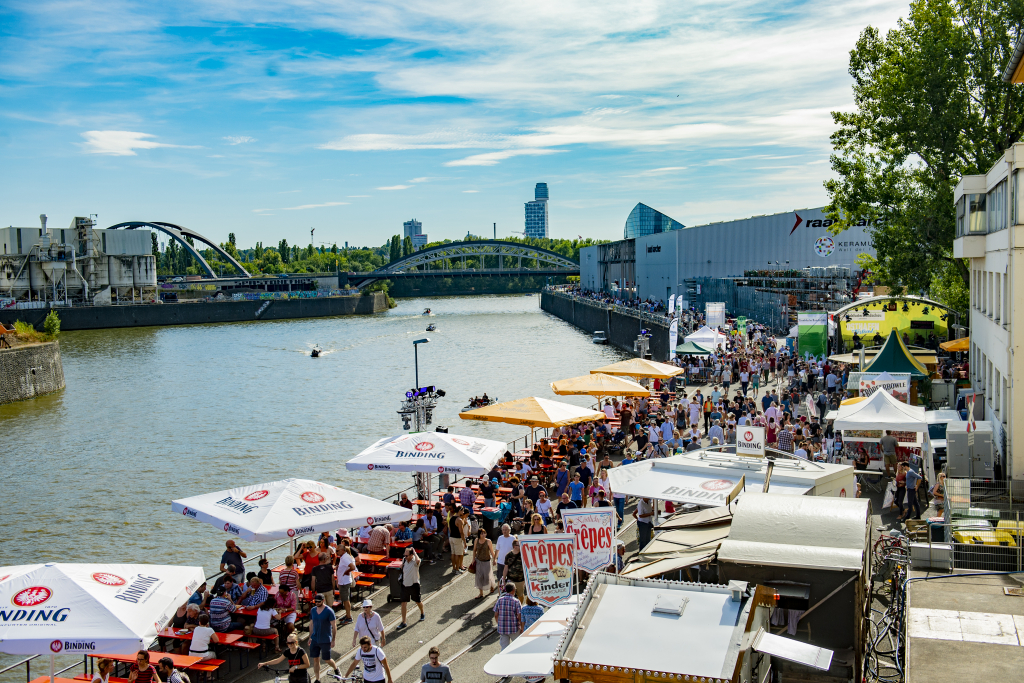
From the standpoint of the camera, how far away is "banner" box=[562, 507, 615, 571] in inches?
402

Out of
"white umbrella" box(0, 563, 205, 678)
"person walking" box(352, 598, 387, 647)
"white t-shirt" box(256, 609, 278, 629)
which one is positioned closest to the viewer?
"white umbrella" box(0, 563, 205, 678)

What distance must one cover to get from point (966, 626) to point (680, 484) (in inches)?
171

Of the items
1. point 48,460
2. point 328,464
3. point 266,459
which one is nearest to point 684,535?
point 328,464

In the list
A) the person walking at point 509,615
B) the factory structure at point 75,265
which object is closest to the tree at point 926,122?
the person walking at point 509,615

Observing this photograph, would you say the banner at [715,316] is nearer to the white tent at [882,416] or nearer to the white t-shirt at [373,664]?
the white tent at [882,416]

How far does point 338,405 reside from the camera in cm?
4362

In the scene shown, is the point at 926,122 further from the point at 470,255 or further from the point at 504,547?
the point at 470,255

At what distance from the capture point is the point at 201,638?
35.0 ft

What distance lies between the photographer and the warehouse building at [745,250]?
54.6 meters

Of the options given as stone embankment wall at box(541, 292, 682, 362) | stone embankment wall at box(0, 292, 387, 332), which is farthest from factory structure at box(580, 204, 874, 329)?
stone embankment wall at box(0, 292, 387, 332)

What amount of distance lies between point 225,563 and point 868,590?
31.0 feet

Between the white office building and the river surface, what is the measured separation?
611 inches

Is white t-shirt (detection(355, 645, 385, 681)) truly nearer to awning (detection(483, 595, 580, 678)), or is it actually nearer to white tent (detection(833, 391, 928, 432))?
awning (detection(483, 595, 580, 678))

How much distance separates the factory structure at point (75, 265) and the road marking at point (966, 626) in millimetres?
107679
